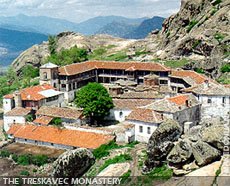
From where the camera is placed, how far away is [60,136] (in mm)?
62188

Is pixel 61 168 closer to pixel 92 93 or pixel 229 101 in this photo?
pixel 229 101

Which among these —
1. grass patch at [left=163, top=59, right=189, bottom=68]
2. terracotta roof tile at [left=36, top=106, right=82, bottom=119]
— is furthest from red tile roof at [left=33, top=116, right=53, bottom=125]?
grass patch at [left=163, top=59, right=189, bottom=68]

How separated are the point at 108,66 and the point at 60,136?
101 ft

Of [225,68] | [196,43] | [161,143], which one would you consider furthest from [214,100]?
[196,43]

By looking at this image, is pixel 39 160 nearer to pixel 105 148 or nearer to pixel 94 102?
pixel 105 148

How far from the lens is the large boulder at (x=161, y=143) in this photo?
3822 cm

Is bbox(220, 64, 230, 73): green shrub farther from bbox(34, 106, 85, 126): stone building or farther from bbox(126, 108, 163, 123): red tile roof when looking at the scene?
bbox(34, 106, 85, 126): stone building

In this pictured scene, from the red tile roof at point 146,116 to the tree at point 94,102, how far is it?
1077 cm

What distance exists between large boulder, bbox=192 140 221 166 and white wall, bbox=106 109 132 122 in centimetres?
3341

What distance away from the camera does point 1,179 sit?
52.4 m

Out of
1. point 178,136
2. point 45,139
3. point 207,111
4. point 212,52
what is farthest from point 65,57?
point 178,136

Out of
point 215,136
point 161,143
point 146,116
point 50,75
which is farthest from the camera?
point 50,75

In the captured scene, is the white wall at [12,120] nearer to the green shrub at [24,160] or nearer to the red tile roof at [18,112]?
the red tile roof at [18,112]

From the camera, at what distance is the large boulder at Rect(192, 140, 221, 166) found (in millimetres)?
33469
